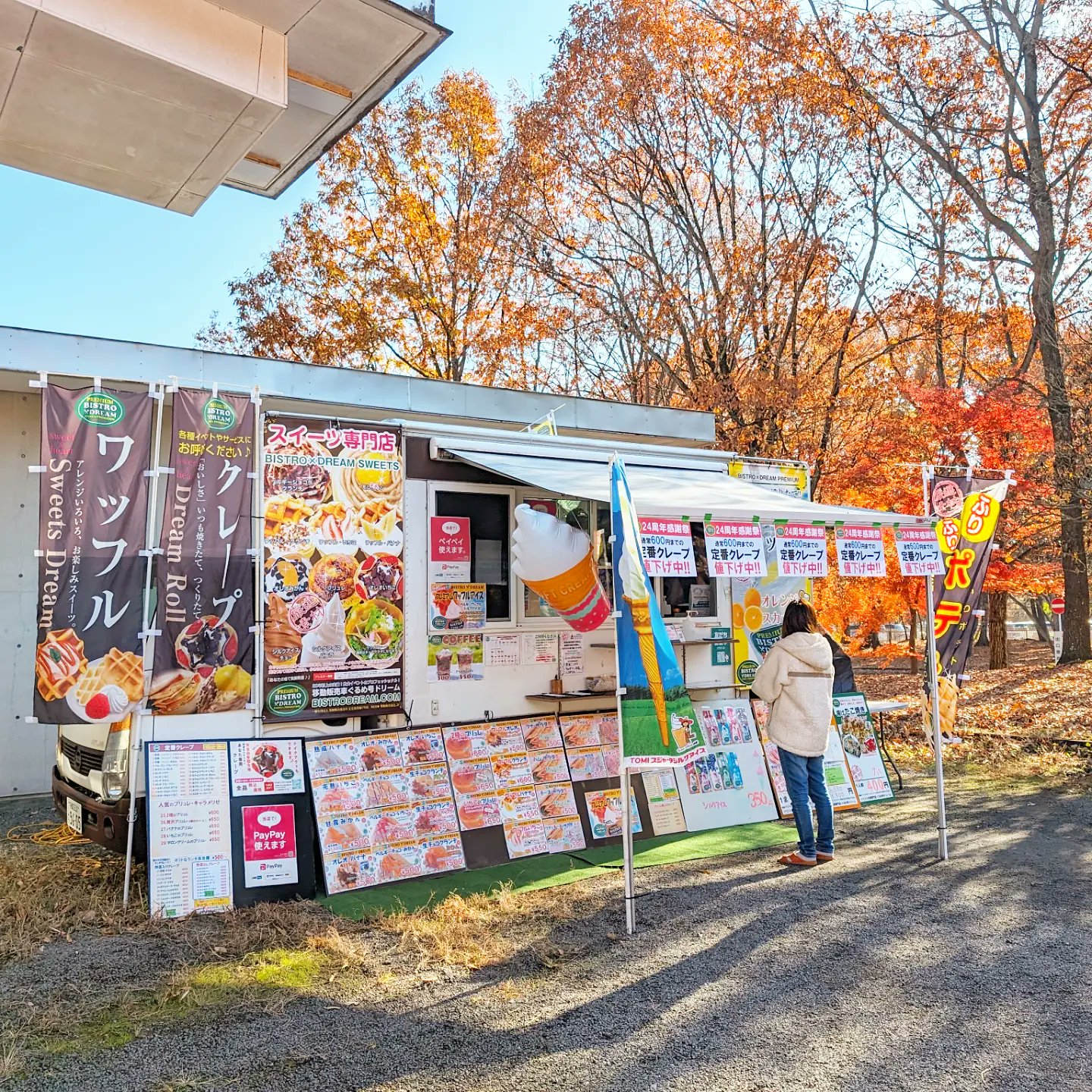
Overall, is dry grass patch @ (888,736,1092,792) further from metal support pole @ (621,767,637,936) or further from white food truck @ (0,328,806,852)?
metal support pole @ (621,767,637,936)

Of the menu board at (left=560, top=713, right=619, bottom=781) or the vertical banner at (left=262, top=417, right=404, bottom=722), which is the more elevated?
the vertical banner at (left=262, top=417, right=404, bottom=722)

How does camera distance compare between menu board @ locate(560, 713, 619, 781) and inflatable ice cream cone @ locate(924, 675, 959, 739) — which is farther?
inflatable ice cream cone @ locate(924, 675, 959, 739)

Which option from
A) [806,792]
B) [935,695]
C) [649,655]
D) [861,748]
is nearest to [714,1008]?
[649,655]

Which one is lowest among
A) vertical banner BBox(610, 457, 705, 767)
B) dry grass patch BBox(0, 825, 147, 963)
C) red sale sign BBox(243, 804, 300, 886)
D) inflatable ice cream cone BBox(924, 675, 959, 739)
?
dry grass patch BBox(0, 825, 147, 963)

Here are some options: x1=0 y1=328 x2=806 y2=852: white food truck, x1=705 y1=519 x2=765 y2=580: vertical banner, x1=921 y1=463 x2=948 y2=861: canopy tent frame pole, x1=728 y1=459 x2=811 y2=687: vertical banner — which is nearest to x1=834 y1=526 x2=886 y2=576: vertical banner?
x1=921 y1=463 x2=948 y2=861: canopy tent frame pole

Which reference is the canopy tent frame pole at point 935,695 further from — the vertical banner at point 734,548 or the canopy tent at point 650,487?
the vertical banner at point 734,548

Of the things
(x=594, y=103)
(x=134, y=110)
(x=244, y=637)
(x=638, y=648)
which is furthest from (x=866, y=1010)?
(x=594, y=103)

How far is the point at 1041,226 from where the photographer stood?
35.9 ft

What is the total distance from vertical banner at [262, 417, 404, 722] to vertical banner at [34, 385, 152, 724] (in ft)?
2.36

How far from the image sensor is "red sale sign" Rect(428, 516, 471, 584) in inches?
224

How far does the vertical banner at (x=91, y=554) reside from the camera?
4.29 meters

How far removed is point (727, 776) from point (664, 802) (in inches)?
24.2

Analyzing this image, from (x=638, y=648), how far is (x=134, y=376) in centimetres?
493

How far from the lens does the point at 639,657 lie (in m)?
4.40
